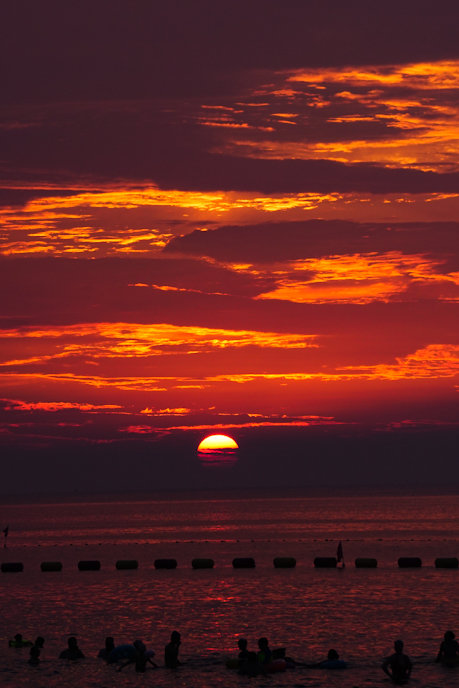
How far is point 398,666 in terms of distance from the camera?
159ft

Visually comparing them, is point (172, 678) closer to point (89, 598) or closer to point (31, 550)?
point (89, 598)

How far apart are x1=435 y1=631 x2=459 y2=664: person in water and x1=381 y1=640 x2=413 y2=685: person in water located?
3265 millimetres

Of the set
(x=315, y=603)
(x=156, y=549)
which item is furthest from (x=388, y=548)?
(x=315, y=603)

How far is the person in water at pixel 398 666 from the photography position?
48.5 meters

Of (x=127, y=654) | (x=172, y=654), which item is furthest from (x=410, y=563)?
(x=172, y=654)

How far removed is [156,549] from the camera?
152 metres

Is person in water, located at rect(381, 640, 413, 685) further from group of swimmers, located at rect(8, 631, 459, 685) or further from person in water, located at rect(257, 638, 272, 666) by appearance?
person in water, located at rect(257, 638, 272, 666)

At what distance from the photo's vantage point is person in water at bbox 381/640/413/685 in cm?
4847

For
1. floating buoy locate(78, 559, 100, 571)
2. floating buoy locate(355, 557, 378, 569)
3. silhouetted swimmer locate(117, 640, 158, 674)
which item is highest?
floating buoy locate(355, 557, 378, 569)

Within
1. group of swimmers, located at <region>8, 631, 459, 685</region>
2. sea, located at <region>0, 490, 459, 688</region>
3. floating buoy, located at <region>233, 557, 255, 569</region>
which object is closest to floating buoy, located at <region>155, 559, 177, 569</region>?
sea, located at <region>0, 490, 459, 688</region>

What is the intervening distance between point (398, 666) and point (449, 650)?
4455 mm

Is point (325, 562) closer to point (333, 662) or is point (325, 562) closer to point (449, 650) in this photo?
point (333, 662)

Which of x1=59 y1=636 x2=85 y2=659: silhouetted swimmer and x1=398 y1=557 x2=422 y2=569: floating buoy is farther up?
x1=398 y1=557 x2=422 y2=569: floating buoy

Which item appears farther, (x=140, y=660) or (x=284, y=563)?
(x=284, y=563)
